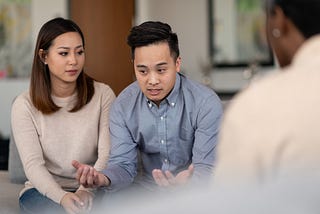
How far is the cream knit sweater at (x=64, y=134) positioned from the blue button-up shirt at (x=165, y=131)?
16cm

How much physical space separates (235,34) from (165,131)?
405 cm

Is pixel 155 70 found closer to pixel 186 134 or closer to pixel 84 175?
pixel 186 134

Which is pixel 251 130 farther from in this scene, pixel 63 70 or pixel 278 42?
pixel 63 70

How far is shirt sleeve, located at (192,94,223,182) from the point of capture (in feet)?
7.37

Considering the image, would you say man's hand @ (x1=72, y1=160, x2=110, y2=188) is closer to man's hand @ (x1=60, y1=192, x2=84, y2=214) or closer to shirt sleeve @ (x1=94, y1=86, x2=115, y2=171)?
man's hand @ (x1=60, y1=192, x2=84, y2=214)

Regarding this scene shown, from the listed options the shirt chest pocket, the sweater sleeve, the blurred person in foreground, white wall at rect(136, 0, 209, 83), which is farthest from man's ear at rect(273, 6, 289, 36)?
white wall at rect(136, 0, 209, 83)

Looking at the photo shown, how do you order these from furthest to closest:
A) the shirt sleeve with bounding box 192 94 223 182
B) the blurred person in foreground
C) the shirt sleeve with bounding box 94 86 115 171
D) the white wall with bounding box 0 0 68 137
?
the white wall with bounding box 0 0 68 137 → the shirt sleeve with bounding box 94 86 115 171 → the shirt sleeve with bounding box 192 94 223 182 → the blurred person in foreground

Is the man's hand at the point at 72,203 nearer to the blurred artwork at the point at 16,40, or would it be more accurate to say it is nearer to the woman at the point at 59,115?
the woman at the point at 59,115

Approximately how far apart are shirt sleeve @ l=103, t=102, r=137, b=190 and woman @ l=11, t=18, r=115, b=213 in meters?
0.13

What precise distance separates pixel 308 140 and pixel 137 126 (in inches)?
64.1

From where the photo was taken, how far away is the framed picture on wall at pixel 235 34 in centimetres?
617

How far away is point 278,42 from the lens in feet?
3.33

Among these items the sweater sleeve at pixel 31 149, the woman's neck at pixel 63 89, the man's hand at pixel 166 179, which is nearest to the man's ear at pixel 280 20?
the man's hand at pixel 166 179

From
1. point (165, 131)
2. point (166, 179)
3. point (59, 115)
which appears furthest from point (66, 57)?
point (166, 179)
